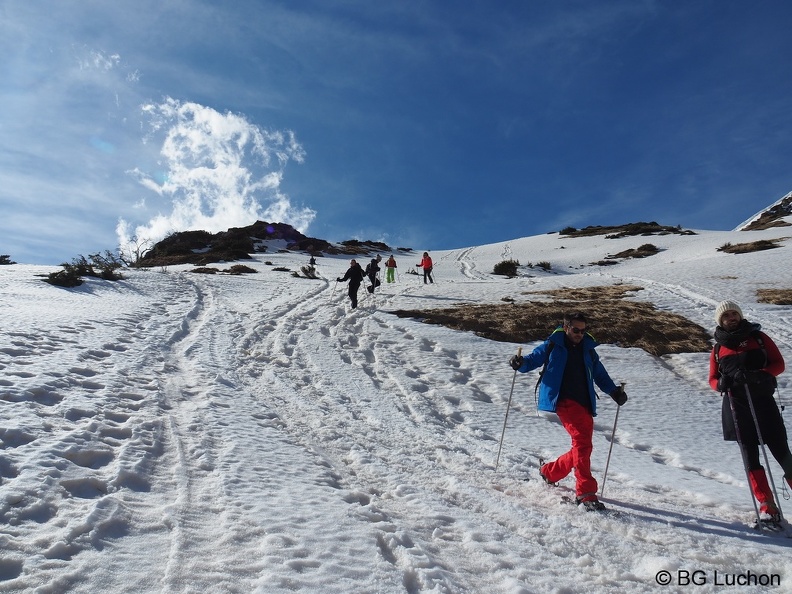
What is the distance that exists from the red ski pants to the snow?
0.23m

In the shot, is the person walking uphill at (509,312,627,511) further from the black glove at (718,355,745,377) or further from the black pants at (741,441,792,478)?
the black pants at (741,441,792,478)

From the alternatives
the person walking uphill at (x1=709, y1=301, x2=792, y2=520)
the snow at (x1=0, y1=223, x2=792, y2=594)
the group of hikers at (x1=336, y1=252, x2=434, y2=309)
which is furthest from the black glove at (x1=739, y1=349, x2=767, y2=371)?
the group of hikers at (x1=336, y1=252, x2=434, y2=309)

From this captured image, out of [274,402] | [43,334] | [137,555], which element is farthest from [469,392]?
[43,334]

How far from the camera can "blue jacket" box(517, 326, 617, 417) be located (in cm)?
468

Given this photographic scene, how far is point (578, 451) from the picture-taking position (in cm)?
444

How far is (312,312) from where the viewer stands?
14852 millimetres

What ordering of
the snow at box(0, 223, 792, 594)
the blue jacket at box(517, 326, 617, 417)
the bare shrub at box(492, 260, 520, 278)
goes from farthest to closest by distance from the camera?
the bare shrub at box(492, 260, 520, 278)
the blue jacket at box(517, 326, 617, 417)
the snow at box(0, 223, 792, 594)

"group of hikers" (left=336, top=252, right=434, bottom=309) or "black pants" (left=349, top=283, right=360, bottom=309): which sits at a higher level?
"group of hikers" (left=336, top=252, right=434, bottom=309)

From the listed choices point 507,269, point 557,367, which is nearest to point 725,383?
point 557,367

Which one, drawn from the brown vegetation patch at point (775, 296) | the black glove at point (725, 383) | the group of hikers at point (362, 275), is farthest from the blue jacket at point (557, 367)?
the brown vegetation patch at point (775, 296)

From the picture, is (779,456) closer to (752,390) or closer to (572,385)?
(752,390)

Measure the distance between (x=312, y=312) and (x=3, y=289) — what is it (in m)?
7.87

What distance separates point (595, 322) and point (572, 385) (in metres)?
9.55

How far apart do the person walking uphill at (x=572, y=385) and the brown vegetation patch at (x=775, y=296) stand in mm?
14022
